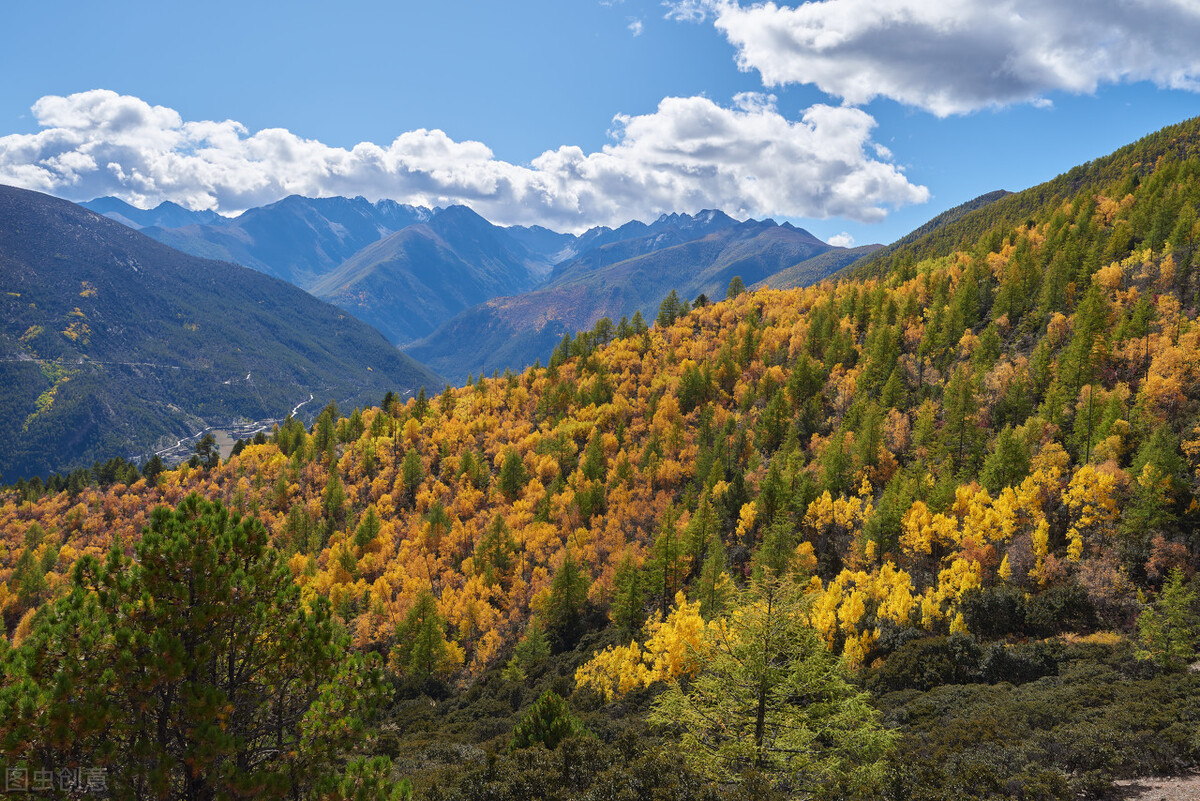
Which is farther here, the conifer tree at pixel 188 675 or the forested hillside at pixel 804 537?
the forested hillside at pixel 804 537

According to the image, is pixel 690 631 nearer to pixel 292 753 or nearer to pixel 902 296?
pixel 292 753

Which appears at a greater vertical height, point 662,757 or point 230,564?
point 230,564

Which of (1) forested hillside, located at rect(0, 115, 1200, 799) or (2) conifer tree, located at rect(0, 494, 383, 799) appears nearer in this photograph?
(2) conifer tree, located at rect(0, 494, 383, 799)

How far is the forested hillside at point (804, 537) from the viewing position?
Answer: 76.1 ft

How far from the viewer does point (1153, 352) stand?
72250 mm

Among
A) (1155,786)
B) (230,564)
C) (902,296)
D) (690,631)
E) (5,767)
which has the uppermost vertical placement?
(902,296)

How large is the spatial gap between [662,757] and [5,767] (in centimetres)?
1569

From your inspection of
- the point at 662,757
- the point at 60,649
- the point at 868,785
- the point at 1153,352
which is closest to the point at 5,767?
the point at 60,649

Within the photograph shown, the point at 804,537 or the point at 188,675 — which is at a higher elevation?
the point at 188,675

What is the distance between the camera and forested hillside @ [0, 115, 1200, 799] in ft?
76.1

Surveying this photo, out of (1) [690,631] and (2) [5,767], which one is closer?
(2) [5,767]

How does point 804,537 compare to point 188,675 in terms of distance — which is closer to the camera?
point 188,675

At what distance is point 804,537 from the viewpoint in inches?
3076

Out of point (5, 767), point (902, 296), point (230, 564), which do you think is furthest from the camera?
point (902, 296)
